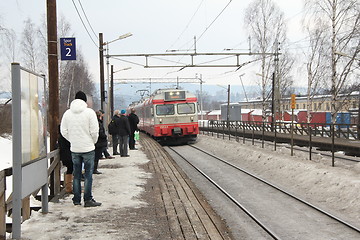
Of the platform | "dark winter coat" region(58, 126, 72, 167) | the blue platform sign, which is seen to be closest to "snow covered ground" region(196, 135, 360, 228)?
the platform

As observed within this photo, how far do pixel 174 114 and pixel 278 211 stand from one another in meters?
16.0

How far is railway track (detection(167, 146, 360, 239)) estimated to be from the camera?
21.7 feet

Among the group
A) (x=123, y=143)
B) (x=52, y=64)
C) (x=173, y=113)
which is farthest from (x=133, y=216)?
(x=173, y=113)

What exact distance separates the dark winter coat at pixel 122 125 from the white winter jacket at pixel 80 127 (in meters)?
7.83

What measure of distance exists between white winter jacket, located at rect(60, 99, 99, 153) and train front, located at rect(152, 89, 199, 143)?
Answer: 17597 mm

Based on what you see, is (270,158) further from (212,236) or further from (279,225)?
(212,236)

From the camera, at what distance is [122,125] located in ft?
46.4

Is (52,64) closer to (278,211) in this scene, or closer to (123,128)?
(278,211)

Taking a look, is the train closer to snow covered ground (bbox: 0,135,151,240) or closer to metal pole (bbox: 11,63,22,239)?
snow covered ground (bbox: 0,135,151,240)

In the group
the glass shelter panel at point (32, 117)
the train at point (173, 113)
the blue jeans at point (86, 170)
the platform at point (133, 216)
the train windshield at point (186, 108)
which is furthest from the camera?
the train windshield at point (186, 108)

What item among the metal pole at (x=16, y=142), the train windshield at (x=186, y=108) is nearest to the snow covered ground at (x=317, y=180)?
the metal pole at (x=16, y=142)

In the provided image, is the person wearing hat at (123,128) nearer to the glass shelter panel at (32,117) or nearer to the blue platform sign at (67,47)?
the blue platform sign at (67,47)

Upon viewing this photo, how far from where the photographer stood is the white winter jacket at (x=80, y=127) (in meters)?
6.07

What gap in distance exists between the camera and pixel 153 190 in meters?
8.12
